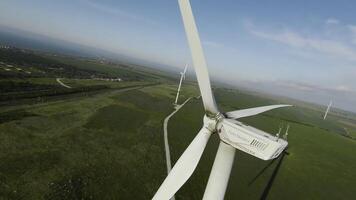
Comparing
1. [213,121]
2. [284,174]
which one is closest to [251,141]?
[213,121]

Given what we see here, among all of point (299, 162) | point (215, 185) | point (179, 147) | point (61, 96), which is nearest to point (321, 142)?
point (299, 162)

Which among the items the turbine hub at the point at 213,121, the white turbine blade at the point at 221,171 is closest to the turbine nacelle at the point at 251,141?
the turbine hub at the point at 213,121

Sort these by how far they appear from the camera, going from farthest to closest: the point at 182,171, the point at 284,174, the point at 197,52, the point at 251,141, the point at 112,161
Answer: the point at 284,174 → the point at 112,161 → the point at 197,52 → the point at 182,171 → the point at 251,141

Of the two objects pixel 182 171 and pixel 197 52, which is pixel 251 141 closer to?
pixel 182 171

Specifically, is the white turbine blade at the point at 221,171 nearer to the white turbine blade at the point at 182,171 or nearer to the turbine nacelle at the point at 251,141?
the turbine nacelle at the point at 251,141

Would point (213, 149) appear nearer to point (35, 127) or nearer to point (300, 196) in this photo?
point (300, 196)

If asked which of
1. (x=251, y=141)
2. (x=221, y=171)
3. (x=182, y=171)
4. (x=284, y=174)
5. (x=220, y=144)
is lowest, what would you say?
(x=284, y=174)

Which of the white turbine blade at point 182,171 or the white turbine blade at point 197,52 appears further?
the white turbine blade at point 197,52
